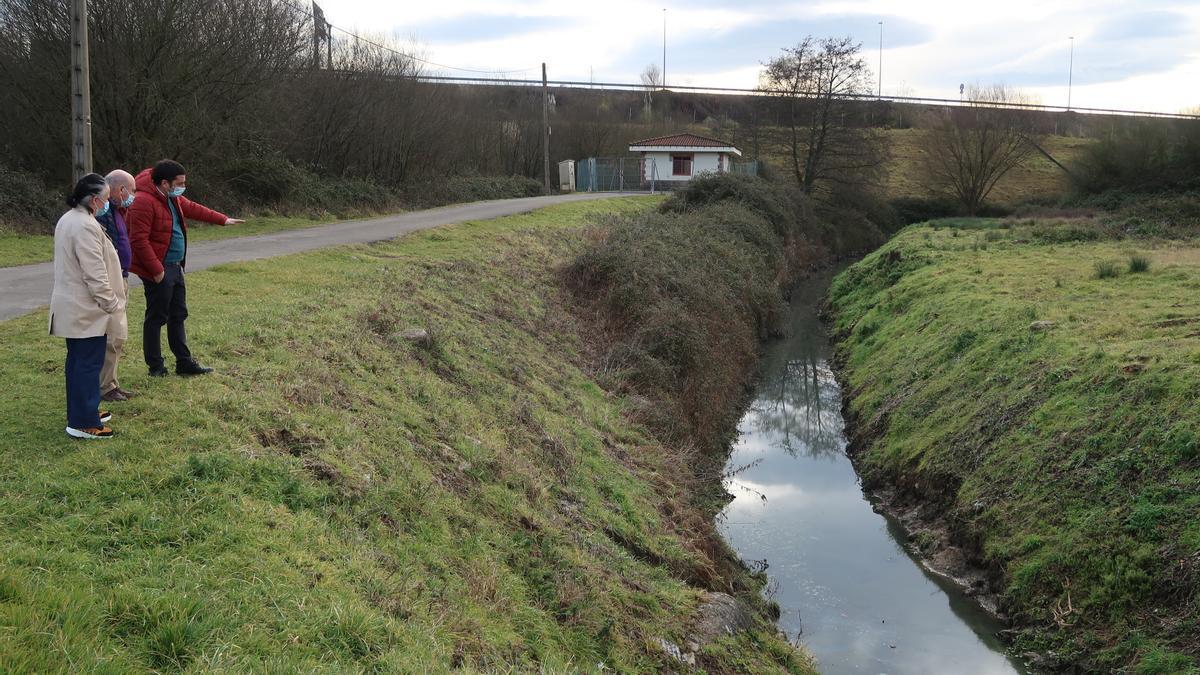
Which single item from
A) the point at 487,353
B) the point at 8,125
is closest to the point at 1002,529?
the point at 487,353

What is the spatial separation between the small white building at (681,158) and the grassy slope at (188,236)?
1378 inches

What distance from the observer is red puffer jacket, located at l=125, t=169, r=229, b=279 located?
25.3 ft

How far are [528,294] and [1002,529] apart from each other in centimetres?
1035

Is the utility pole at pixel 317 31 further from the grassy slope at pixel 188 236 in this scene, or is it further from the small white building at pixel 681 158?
the small white building at pixel 681 158

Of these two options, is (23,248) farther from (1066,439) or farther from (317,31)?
(317,31)

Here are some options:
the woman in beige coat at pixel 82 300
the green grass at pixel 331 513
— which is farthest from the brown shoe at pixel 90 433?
the green grass at pixel 331 513

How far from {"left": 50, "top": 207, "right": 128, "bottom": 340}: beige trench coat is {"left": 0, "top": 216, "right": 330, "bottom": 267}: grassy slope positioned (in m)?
8.65

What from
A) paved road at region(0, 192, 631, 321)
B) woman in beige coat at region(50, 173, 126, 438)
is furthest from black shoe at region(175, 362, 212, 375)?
paved road at region(0, 192, 631, 321)

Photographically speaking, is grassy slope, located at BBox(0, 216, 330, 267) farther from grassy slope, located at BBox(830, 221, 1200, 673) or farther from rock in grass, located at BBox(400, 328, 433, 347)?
grassy slope, located at BBox(830, 221, 1200, 673)

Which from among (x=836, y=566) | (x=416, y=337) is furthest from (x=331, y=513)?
(x=836, y=566)

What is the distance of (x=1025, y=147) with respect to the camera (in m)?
62.5

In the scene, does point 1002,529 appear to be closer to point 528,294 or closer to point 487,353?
point 487,353

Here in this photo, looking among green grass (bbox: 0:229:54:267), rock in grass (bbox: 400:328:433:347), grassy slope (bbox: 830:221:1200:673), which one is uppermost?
green grass (bbox: 0:229:54:267)

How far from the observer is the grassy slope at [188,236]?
1544 cm
